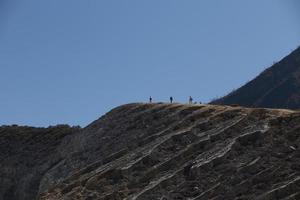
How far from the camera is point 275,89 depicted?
136875 mm

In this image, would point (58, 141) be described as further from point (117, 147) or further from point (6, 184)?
point (117, 147)

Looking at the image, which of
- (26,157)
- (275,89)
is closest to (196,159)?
(26,157)

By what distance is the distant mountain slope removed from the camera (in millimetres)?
129375

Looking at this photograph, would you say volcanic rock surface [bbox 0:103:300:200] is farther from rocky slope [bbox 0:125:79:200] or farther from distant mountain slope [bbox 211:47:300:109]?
distant mountain slope [bbox 211:47:300:109]

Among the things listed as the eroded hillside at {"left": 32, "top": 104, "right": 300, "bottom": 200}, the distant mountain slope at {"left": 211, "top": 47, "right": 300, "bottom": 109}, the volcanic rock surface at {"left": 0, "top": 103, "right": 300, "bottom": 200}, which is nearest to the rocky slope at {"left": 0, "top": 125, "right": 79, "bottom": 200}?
the volcanic rock surface at {"left": 0, "top": 103, "right": 300, "bottom": 200}

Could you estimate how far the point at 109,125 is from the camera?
5788 centimetres

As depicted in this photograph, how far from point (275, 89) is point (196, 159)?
4066 inches

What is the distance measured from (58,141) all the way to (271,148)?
134 ft

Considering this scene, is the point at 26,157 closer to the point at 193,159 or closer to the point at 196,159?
the point at 193,159

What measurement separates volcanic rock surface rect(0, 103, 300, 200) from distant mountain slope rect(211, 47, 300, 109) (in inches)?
3052

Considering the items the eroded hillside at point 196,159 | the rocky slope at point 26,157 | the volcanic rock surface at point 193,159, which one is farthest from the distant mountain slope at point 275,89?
the eroded hillside at point 196,159

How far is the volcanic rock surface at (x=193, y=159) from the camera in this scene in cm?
3141

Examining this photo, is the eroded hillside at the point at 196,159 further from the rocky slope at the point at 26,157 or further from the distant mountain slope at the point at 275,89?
the distant mountain slope at the point at 275,89

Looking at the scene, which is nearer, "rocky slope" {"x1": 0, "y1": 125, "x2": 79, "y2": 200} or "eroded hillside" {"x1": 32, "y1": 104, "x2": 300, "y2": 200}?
"eroded hillside" {"x1": 32, "y1": 104, "x2": 300, "y2": 200}
